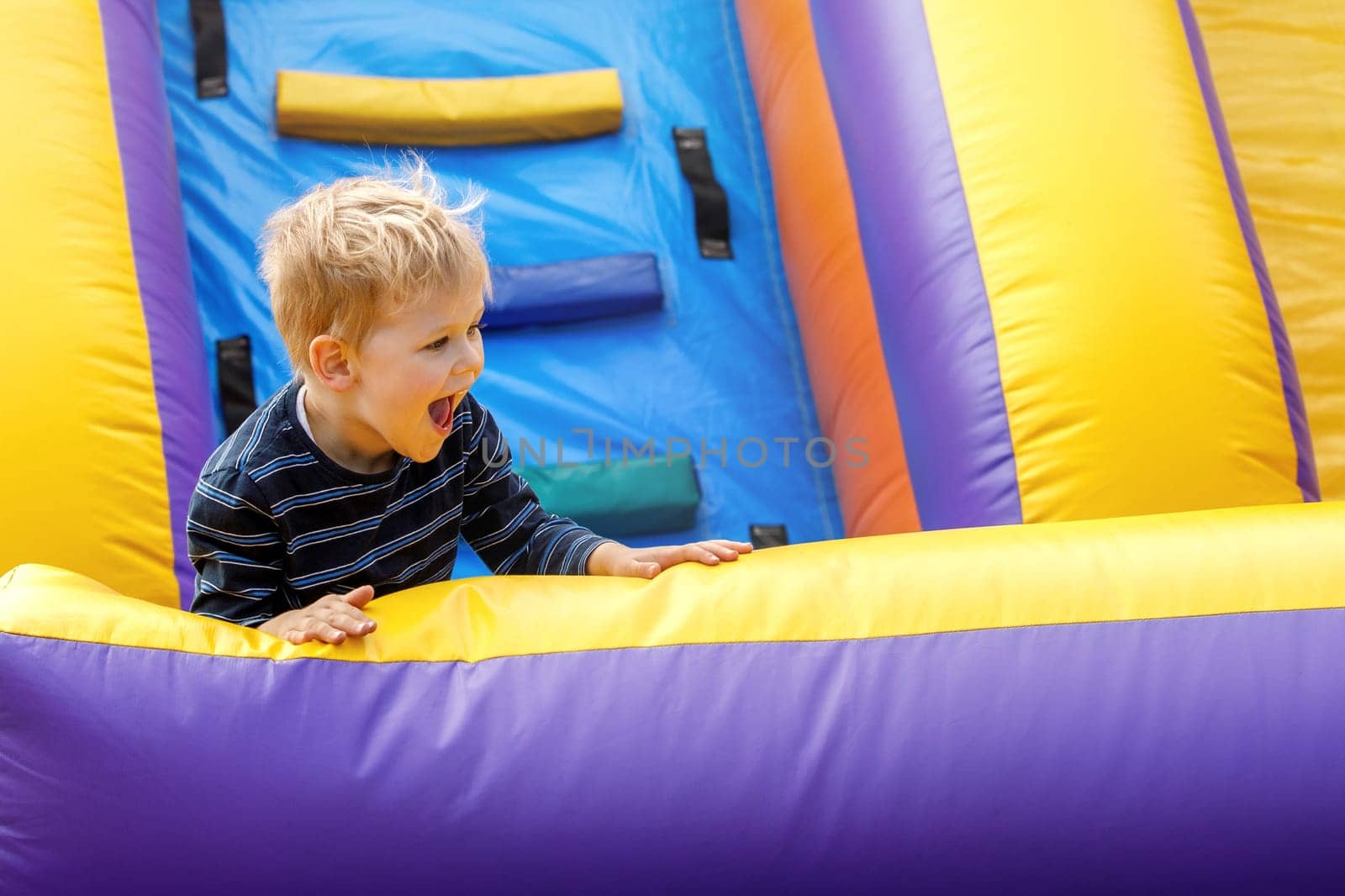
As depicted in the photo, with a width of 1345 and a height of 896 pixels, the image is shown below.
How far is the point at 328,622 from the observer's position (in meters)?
0.90

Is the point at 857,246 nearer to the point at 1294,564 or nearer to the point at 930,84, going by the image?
the point at 930,84

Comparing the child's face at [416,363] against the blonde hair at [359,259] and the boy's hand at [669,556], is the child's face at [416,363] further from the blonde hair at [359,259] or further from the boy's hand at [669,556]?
the boy's hand at [669,556]

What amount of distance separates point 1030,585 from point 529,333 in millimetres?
1049

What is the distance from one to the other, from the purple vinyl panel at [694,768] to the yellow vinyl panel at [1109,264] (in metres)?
0.32

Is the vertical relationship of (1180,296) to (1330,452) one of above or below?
above

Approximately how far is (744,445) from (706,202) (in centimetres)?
43

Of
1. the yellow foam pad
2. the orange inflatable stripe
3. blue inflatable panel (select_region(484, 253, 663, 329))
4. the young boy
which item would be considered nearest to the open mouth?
the young boy

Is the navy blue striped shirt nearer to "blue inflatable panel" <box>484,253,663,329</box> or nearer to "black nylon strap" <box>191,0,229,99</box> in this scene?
"blue inflatable panel" <box>484,253,663,329</box>

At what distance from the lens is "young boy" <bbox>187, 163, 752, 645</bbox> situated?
3.12ft

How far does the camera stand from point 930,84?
4.63ft

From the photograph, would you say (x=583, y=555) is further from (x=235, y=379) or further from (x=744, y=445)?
(x=235, y=379)

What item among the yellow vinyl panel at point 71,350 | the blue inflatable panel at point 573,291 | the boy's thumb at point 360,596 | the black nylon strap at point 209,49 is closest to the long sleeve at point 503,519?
the boy's thumb at point 360,596

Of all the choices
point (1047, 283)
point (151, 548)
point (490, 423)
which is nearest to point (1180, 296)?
point (1047, 283)

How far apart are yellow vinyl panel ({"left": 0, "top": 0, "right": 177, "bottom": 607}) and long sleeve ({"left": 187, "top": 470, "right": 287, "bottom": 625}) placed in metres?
0.29
